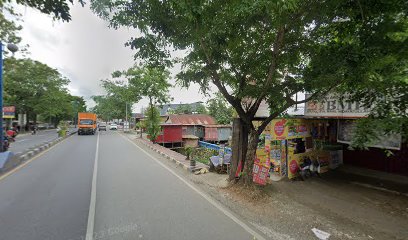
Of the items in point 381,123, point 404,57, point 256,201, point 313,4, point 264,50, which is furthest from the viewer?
point 264,50

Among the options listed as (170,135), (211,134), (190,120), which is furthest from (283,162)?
(190,120)

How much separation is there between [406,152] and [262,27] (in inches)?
320

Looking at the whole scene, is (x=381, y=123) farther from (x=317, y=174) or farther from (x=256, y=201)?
(x=317, y=174)

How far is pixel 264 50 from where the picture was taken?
7414mm

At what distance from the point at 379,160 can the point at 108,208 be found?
11.2 meters

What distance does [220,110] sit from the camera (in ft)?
136

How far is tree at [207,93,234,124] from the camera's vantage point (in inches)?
1491

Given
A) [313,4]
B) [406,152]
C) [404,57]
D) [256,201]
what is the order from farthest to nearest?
1. [406,152]
2. [256,201]
3. [313,4]
4. [404,57]

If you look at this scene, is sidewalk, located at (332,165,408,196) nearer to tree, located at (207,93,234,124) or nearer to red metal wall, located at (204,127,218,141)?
red metal wall, located at (204,127,218,141)

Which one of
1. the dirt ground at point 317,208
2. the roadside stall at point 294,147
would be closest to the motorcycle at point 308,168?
the roadside stall at point 294,147

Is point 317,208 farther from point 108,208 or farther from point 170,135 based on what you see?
point 170,135

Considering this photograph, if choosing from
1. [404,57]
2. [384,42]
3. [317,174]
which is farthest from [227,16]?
[317,174]

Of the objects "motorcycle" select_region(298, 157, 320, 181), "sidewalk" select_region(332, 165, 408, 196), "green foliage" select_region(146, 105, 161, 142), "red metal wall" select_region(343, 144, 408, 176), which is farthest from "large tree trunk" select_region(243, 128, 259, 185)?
"green foliage" select_region(146, 105, 161, 142)

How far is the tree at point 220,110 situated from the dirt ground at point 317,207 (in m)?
28.2
